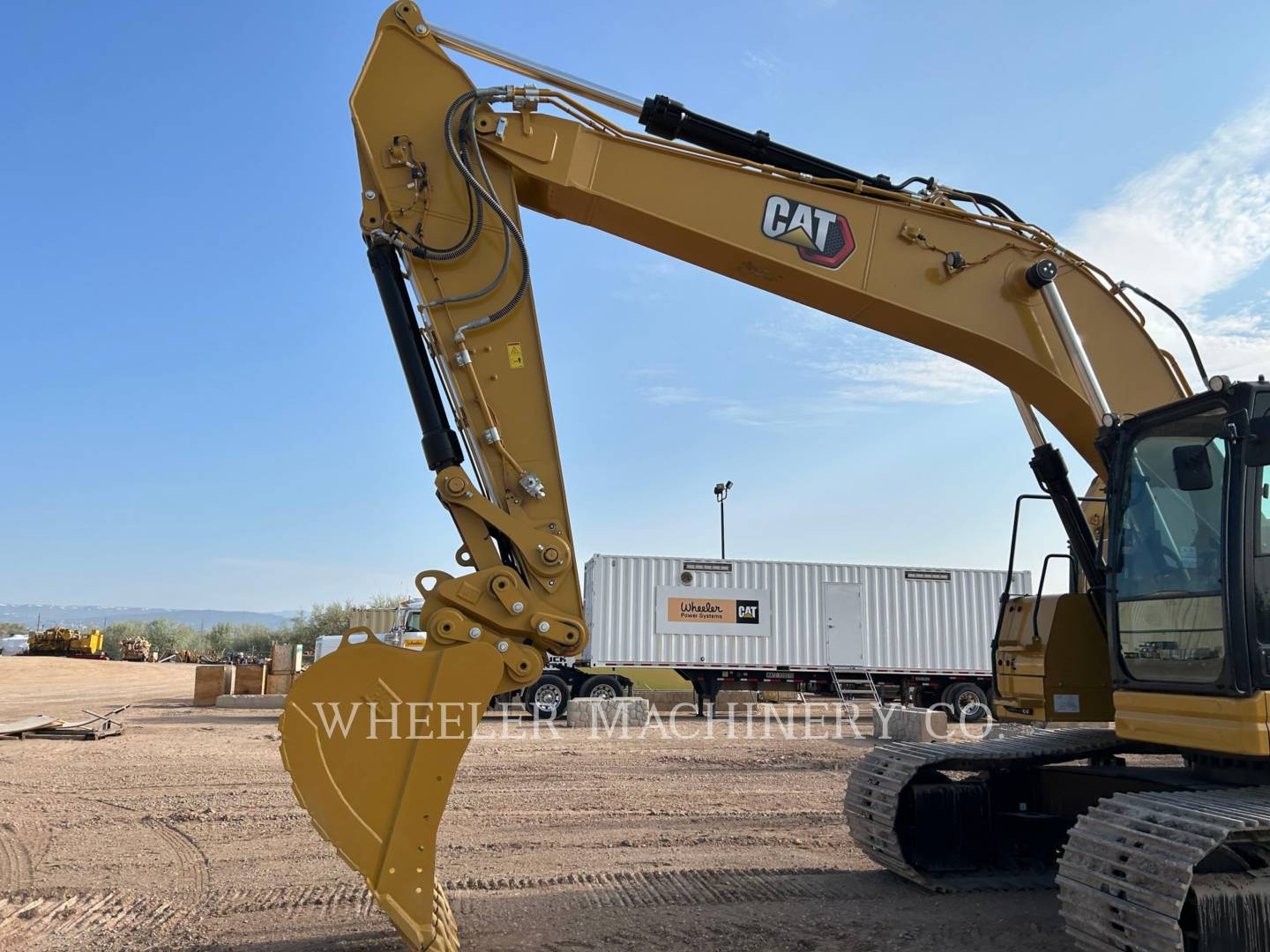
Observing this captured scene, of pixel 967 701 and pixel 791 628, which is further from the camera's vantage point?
pixel 967 701

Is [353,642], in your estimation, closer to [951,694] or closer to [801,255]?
[801,255]

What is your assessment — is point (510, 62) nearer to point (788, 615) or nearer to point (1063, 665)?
point (1063, 665)

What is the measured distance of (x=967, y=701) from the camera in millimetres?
22156

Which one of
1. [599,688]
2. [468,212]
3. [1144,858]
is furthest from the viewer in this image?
[599,688]

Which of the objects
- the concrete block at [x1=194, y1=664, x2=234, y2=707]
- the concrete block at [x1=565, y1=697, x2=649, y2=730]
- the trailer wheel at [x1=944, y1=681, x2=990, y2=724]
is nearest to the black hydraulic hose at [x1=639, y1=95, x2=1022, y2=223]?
the concrete block at [x1=565, y1=697, x2=649, y2=730]

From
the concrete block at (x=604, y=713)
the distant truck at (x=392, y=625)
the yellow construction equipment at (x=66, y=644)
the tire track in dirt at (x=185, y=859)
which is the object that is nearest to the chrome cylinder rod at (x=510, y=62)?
the tire track in dirt at (x=185, y=859)

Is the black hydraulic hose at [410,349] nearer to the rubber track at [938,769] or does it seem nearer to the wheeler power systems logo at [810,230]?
the wheeler power systems logo at [810,230]

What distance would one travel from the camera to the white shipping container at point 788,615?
21156mm

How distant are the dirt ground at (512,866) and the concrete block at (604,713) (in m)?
4.68

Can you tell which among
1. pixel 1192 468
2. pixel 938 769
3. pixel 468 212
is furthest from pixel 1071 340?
pixel 468 212

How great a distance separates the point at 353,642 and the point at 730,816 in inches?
230

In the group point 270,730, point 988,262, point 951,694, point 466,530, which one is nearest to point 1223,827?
point 988,262

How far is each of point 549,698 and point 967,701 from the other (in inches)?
384

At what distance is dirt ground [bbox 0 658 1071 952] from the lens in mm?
5641
